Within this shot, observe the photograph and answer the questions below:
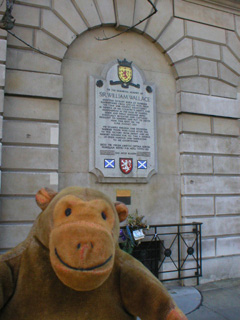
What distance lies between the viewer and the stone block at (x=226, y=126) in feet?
23.6

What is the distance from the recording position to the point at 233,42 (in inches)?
302

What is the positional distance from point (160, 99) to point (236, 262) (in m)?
4.19

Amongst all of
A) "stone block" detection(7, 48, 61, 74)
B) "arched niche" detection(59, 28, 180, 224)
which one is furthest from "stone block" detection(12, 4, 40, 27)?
"arched niche" detection(59, 28, 180, 224)

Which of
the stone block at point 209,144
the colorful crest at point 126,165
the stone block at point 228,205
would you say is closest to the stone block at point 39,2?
the colorful crest at point 126,165

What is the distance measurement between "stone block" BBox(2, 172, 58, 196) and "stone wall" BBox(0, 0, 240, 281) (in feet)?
0.06

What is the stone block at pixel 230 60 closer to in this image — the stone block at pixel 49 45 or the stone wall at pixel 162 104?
the stone wall at pixel 162 104

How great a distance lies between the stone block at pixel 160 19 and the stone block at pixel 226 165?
10.4 feet

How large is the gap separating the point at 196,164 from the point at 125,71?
2641mm

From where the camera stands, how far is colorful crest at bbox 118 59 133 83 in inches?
253

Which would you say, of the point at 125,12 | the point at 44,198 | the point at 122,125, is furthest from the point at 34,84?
the point at 44,198

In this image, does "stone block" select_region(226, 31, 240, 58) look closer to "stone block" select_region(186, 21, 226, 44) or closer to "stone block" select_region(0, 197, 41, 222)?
"stone block" select_region(186, 21, 226, 44)

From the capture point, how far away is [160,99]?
686 cm

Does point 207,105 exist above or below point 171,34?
below

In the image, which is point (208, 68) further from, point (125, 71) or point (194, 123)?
point (125, 71)
